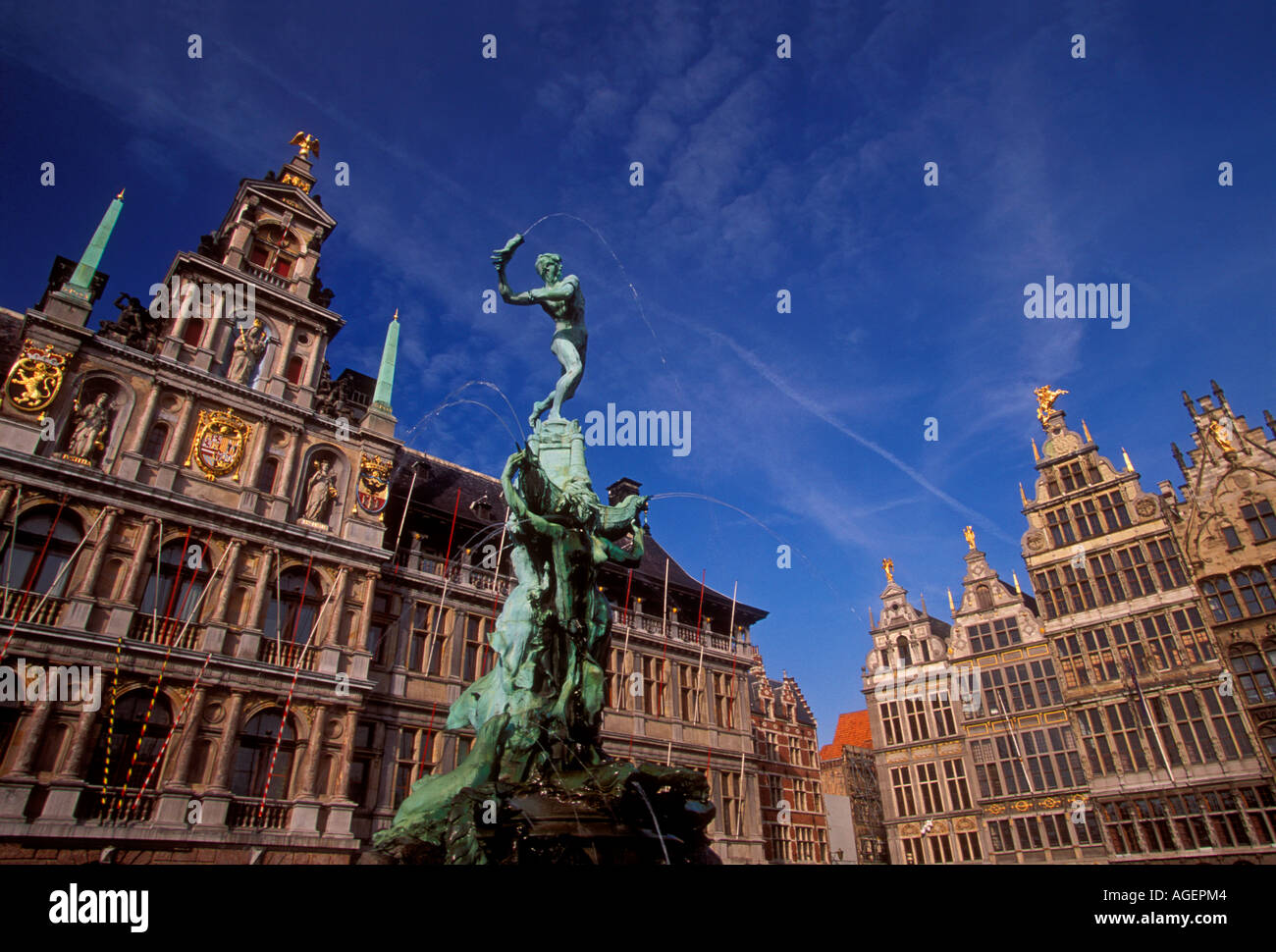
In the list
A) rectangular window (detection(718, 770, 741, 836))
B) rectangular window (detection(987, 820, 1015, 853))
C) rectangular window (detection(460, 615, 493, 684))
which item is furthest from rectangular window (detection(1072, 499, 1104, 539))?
rectangular window (detection(460, 615, 493, 684))

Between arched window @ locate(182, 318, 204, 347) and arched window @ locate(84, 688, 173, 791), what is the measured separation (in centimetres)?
1108

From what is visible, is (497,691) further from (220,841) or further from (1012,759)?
(1012,759)

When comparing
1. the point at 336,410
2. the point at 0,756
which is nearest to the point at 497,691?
the point at 0,756

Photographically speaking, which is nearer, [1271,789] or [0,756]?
[0,756]

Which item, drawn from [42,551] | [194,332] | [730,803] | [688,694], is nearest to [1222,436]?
[688,694]

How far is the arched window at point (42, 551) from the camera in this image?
18.6 meters

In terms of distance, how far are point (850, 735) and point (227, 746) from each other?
54030mm

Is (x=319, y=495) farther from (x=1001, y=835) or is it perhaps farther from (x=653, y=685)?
(x=1001, y=835)

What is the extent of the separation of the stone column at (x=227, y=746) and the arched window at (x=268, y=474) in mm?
6569

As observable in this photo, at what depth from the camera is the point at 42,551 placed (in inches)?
748

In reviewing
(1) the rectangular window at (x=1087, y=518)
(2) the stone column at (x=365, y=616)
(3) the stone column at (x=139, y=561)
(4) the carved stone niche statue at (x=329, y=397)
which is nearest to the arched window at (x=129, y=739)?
(3) the stone column at (x=139, y=561)

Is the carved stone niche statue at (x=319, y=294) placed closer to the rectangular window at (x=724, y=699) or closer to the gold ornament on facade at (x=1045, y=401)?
the rectangular window at (x=724, y=699)

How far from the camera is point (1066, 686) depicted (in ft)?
108
